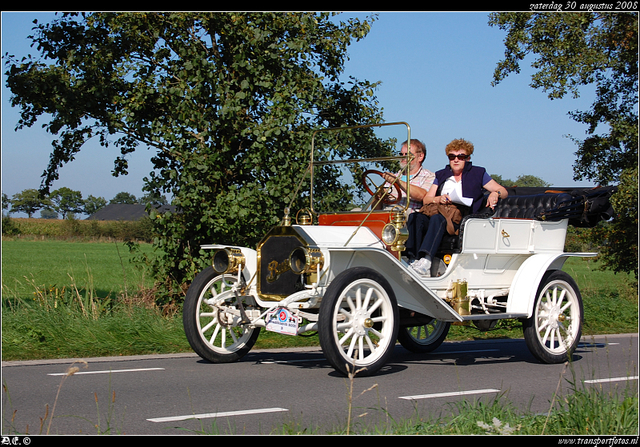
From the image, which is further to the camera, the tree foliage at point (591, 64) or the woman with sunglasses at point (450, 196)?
the tree foliage at point (591, 64)

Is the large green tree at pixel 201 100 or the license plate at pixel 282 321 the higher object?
the large green tree at pixel 201 100

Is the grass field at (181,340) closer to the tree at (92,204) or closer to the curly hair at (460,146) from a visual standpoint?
the curly hair at (460,146)

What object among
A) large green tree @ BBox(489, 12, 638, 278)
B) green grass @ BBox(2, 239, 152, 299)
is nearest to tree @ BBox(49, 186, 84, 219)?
green grass @ BBox(2, 239, 152, 299)

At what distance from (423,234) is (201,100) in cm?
463

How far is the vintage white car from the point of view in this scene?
6.65 m

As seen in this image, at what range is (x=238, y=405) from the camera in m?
5.33

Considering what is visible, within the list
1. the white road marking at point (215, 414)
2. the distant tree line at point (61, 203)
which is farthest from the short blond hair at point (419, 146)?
the distant tree line at point (61, 203)

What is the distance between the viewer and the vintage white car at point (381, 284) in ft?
21.8

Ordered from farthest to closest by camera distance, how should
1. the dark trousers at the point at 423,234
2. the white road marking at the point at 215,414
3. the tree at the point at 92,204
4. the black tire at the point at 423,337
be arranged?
the tree at the point at 92,204 → the black tire at the point at 423,337 → the dark trousers at the point at 423,234 → the white road marking at the point at 215,414

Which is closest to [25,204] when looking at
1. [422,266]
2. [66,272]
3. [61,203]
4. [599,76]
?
[61,203]

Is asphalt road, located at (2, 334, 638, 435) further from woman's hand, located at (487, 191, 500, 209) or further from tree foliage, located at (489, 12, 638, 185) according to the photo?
tree foliage, located at (489, 12, 638, 185)

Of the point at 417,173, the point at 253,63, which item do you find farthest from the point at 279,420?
the point at 253,63

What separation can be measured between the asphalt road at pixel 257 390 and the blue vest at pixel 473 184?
1.82 m

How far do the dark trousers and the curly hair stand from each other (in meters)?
0.98
